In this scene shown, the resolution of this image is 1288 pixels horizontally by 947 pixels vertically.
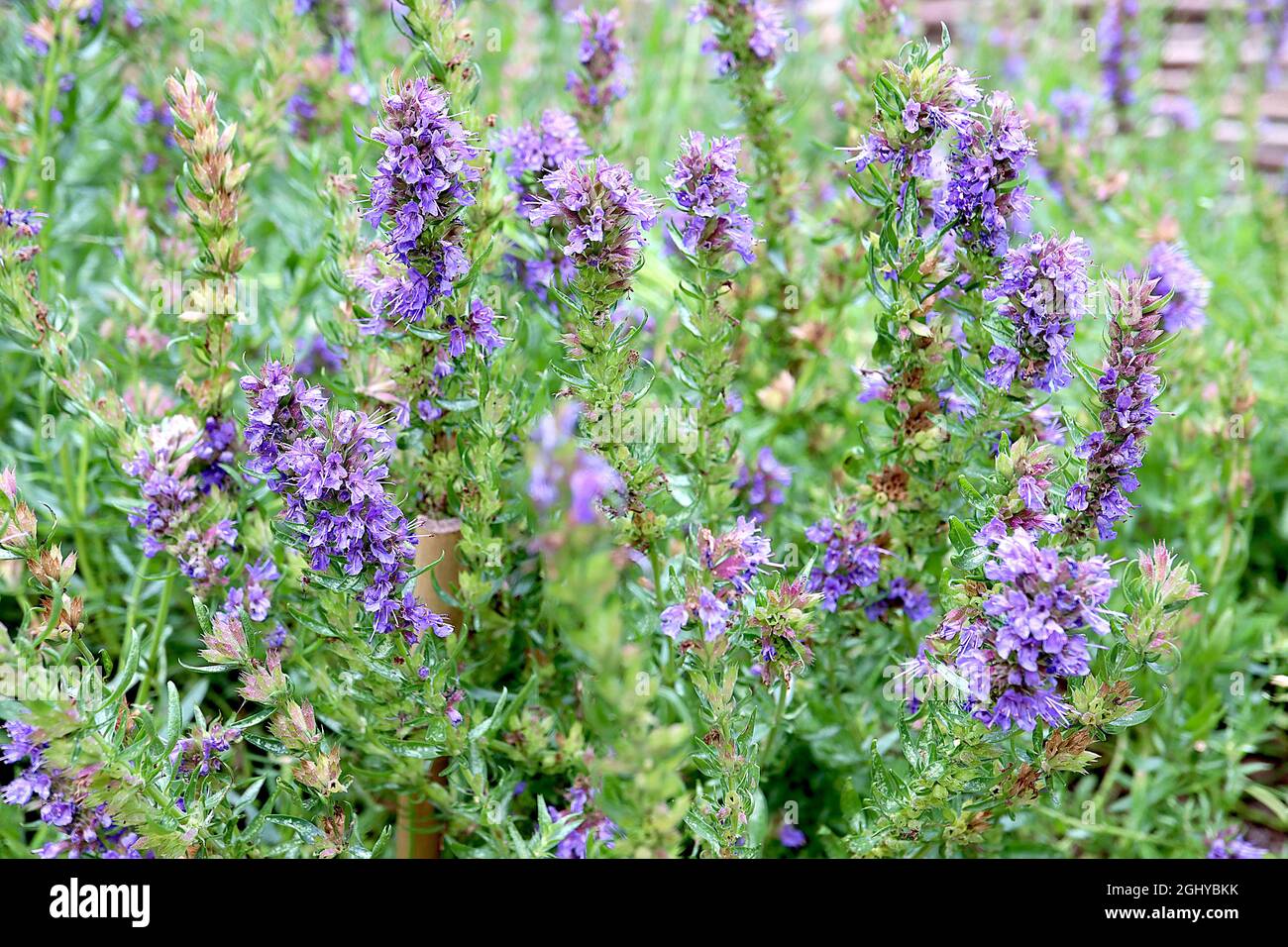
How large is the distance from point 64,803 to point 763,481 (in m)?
1.45

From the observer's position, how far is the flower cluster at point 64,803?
5.08 feet

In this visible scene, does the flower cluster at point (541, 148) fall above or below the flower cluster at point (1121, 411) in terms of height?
above

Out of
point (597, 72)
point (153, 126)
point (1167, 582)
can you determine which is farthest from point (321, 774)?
point (153, 126)

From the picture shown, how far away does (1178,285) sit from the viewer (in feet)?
9.01

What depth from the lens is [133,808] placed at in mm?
1598

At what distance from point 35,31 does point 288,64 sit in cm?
56

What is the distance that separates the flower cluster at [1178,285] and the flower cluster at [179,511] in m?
2.28

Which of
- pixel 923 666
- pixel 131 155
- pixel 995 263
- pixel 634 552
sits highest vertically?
pixel 131 155

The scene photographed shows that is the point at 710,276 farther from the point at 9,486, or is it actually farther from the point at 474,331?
the point at 9,486

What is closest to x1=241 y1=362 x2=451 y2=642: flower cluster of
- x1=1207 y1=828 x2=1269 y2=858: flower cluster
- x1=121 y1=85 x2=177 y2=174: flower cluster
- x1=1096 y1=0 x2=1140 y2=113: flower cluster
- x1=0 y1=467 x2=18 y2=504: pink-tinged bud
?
x1=0 y1=467 x2=18 y2=504: pink-tinged bud

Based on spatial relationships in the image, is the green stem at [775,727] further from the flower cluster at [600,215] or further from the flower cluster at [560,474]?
the flower cluster at [560,474]

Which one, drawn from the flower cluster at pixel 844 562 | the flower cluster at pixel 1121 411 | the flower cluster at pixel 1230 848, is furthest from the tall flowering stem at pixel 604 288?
the flower cluster at pixel 1230 848
